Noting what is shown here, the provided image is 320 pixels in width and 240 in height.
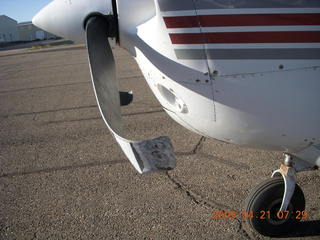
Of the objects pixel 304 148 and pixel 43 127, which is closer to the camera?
pixel 304 148

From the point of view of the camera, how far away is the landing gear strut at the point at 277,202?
7.25ft

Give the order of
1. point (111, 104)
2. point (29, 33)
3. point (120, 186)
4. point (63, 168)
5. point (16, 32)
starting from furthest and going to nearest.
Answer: point (29, 33), point (16, 32), point (63, 168), point (120, 186), point (111, 104)

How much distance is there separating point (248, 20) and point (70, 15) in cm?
111

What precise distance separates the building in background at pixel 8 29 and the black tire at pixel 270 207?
75.1 m

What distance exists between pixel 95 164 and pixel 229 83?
230 centimetres

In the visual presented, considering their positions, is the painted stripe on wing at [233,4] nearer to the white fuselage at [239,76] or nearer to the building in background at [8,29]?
the white fuselage at [239,76]

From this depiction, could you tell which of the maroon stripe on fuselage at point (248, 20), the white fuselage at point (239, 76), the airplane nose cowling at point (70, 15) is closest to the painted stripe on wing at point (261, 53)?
the white fuselage at point (239, 76)

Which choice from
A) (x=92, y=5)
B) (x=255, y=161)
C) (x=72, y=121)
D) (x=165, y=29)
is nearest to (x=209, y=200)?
(x=255, y=161)

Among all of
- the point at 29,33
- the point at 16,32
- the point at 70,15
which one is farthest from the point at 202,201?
the point at 29,33

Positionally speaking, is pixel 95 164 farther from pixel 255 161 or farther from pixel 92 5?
pixel 92 5

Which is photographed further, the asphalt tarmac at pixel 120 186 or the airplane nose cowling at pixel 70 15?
the asphalt tarmac at pixel 120 186

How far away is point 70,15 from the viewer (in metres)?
2.03

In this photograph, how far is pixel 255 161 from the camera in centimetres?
344

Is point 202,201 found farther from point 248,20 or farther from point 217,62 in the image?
point 248,20
